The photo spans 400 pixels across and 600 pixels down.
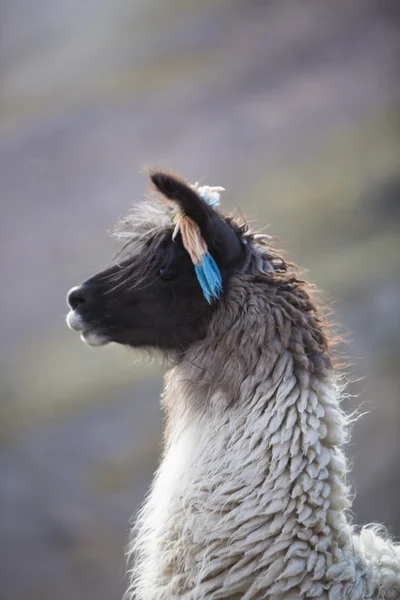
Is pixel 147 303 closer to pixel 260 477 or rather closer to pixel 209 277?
pixel 209 277

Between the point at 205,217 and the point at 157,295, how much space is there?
9.1 inches

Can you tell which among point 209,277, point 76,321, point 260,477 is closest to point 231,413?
point 260,477

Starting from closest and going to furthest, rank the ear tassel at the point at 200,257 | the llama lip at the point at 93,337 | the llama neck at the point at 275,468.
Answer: the llama neck at the point at 275,468, the ear tassel at the point at 200,257, the llama lip at the point at 93,337

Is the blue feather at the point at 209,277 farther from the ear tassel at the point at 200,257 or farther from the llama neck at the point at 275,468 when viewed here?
the llama neck at the point at 275,468

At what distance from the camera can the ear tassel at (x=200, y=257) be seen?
1.72 metres

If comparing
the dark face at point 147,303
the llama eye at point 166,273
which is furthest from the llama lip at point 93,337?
the llama eye at point 166,273

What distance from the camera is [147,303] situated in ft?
5.98

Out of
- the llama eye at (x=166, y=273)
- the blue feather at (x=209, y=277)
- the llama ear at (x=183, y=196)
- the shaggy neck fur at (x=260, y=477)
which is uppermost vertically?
the llama ear at (x=183, y=196)

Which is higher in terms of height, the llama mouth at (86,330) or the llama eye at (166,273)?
the llama eye at (166,273)

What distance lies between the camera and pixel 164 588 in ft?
5.54

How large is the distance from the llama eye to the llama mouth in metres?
0.21

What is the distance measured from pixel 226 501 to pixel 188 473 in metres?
0.14

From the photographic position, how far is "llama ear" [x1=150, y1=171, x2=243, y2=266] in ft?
5.53

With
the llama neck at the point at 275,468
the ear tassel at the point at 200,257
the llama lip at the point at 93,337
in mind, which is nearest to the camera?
the llama neck at the point at 275,468
